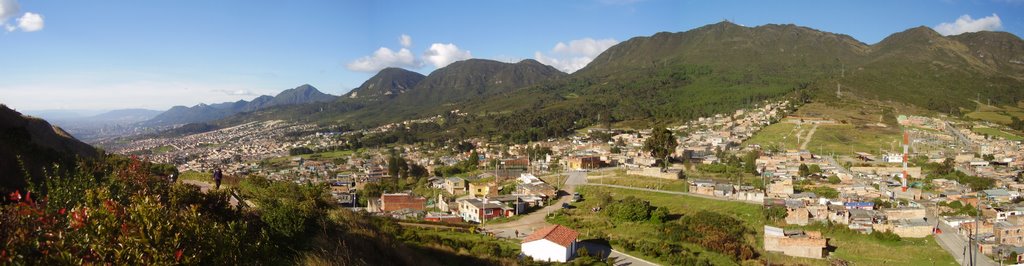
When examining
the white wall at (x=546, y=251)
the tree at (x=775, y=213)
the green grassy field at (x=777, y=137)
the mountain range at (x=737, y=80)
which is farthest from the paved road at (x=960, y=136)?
the white wall at (x=546, y=251)

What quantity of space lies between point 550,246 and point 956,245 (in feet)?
52.5

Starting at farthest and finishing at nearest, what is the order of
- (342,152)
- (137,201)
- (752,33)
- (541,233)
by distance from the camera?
1. (752,33)
2. (342,152)
3. (541,233)
4. (137,201)

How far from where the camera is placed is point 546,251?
18359 mm

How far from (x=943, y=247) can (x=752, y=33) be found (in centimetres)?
15318

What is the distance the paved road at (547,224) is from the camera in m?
18.9

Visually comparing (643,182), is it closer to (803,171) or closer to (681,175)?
(681,175)

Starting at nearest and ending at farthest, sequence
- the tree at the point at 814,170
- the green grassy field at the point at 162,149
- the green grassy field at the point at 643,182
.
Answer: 1. the green grassy field at the point at 643,182
2. the tree at the point at 814,170
3. the green grassy field at the point at 162,149

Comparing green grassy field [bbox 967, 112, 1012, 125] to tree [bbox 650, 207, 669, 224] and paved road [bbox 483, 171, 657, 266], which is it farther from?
tree [bbox 650, 207, 669, 224]

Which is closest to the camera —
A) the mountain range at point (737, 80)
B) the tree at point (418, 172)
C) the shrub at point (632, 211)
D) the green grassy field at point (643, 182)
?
the shrub at point (632, 211)

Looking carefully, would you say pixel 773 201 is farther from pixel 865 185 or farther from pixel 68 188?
pixel 68 188

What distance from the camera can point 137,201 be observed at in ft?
12.8

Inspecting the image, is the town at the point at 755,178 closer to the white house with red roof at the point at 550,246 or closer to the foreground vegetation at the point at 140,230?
the white house with red roof at the point at 550,246

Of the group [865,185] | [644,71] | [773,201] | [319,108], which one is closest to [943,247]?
[773,201]

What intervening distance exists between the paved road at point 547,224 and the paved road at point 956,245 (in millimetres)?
11627
